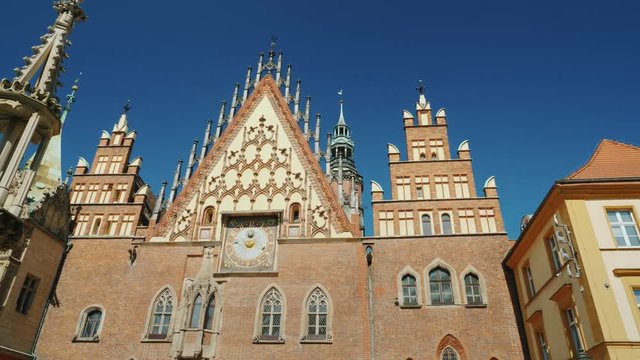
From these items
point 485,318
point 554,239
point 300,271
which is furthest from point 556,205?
point 300,271

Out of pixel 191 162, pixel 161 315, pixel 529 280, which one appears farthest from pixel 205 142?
pixel 529 280

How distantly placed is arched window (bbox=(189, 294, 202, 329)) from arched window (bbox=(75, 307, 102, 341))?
408 centimetres

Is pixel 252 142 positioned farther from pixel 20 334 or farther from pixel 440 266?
pixel 20 334

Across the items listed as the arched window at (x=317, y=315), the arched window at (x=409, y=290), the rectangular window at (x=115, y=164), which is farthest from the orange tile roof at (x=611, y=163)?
the rectangular window at (x=115, y=164)

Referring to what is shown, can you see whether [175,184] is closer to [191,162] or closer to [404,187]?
[191,162]

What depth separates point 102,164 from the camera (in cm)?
2361

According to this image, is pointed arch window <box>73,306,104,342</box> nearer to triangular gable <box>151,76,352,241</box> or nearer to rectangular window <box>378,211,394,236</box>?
triangular gable <box>151,76,352,241</box>

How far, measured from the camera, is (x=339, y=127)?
5331cm

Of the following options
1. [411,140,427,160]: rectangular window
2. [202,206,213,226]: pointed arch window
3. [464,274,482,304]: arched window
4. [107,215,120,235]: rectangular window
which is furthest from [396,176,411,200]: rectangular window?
[107,215,120,235]: rectangular window

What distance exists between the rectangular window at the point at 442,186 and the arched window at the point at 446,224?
0.90m

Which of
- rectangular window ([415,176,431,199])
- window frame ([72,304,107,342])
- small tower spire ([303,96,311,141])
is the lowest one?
window frame ([72,304,107,342])

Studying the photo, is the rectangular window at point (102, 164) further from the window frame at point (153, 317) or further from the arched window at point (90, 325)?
the window frame at point (153, 317)

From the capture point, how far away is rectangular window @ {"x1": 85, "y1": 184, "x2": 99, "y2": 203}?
22453 millimetres

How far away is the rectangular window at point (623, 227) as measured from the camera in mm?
13531
